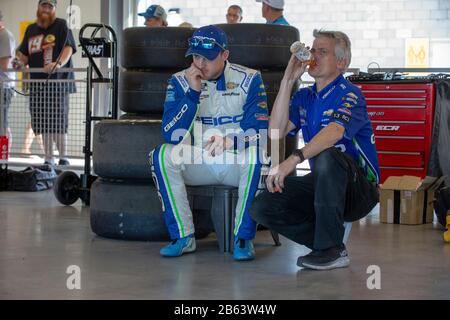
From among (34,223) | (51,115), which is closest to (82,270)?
(34,223)

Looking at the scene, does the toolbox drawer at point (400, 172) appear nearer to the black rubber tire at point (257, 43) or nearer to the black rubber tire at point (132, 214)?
the black rubber tire at point (257, 43)

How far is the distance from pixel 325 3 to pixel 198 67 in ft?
19.5

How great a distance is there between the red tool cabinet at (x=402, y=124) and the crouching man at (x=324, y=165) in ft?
8.02

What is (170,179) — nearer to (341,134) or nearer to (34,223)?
(341,134)

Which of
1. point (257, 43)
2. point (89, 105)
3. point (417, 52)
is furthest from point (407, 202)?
point (417, 52)

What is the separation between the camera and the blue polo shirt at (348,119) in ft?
12.0

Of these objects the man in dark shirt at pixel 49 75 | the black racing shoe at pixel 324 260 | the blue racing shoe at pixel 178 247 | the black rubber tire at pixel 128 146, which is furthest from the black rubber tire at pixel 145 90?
the man in dark shirt at pixel 49 75

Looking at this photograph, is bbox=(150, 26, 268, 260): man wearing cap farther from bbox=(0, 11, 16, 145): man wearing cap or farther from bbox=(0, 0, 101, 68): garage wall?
bbox=(0, 0, 101, 68): garage wall

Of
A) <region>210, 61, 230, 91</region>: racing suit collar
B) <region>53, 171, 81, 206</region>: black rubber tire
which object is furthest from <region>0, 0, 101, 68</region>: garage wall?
<region>210, 61, 230, 91</region>: racing suit collar

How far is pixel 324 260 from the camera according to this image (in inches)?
143

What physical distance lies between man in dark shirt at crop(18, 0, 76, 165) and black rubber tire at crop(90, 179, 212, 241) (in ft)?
10.5

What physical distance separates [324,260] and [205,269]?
52 cm

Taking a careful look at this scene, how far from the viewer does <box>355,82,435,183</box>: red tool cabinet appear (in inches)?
240
